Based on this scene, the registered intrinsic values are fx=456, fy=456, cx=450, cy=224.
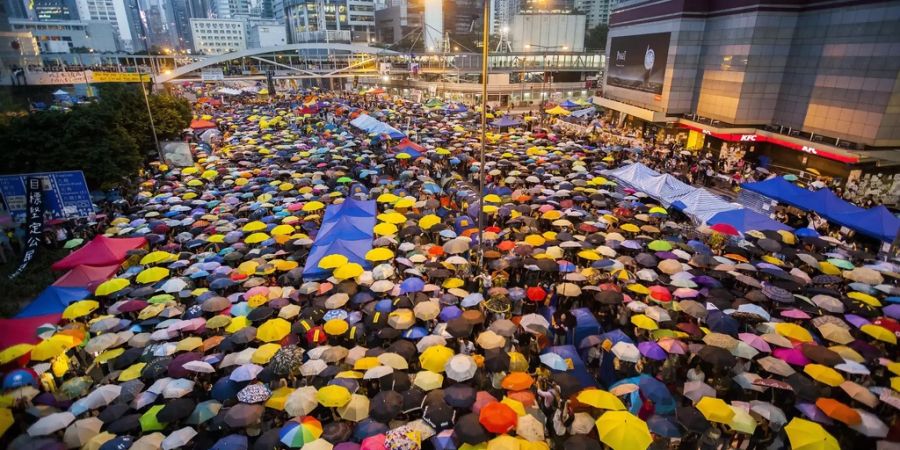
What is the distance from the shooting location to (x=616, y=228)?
16.8 metres

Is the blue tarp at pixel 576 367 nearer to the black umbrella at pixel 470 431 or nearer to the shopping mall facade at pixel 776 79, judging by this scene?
the black umbrella at pixel 470 431

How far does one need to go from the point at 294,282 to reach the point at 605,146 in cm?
2354

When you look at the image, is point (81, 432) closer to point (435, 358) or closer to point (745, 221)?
point (435, 358)

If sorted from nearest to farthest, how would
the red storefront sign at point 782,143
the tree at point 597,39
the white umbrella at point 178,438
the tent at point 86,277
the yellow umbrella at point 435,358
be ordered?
1. the white umbrella at point 178,438
2. the yellow umbrella at point 435,358
3. the tent at point 86,277
4. the red storefront sign at point 782,143
5. the tree at point 597,39

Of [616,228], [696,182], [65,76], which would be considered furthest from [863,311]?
[65,76]

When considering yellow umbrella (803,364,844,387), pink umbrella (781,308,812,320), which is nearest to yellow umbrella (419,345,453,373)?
yellow umbrella (803,364,844,387)

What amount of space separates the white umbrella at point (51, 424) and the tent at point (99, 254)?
23.8 ft

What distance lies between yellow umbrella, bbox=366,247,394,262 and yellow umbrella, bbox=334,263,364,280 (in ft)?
1.79

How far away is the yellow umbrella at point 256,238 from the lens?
1513 centimetres

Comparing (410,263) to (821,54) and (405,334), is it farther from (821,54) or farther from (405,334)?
(821,54)

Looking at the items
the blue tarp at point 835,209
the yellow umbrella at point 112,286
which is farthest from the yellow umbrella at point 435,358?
the blue tarp at point 835,209

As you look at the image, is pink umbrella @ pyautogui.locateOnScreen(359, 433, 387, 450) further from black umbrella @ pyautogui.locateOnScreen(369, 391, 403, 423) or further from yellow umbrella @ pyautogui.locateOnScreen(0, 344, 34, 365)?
yellow umbrella @ pyautogui.locateOnScreen(0, 344, 34, 365)

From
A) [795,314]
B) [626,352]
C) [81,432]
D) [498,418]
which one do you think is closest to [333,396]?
[498,418]

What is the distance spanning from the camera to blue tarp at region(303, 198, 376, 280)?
13334 mm
